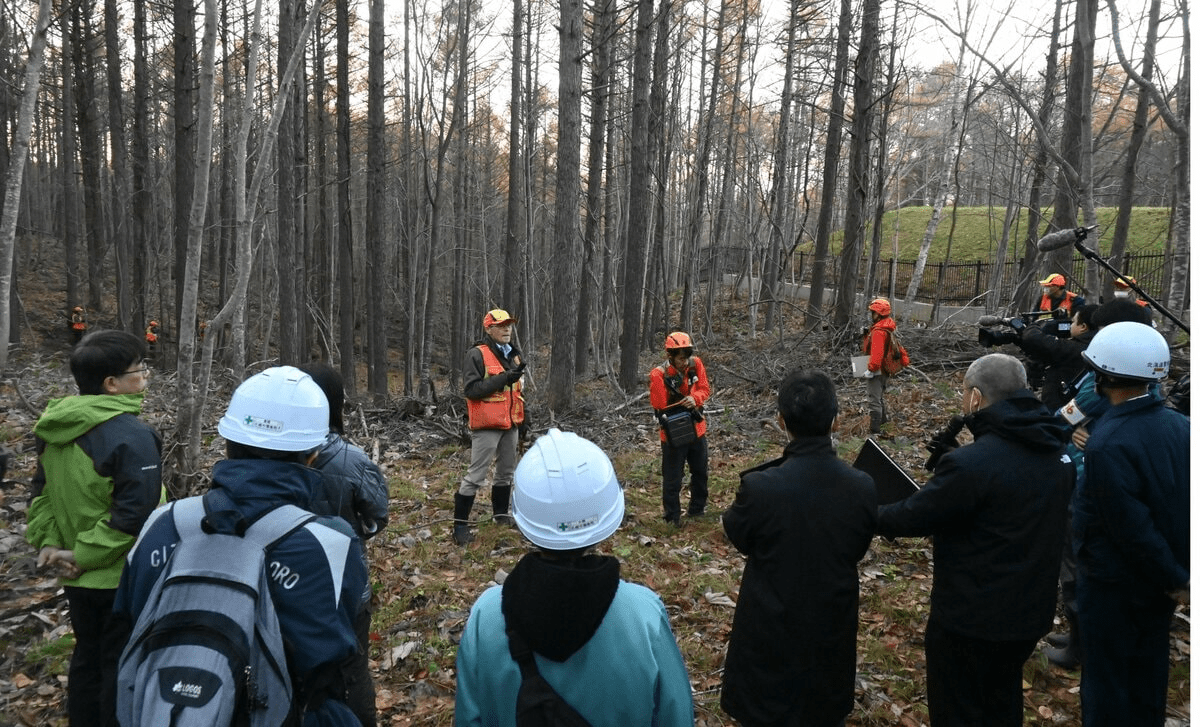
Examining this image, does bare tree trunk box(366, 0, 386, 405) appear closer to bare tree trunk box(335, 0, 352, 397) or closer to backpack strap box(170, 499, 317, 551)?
bare tree trunk box(335, 0, 352, 397)

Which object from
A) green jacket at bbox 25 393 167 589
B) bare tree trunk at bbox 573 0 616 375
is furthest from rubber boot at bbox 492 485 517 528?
bare tree trunk at bbox 573 0 616 375

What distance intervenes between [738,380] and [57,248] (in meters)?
35.4

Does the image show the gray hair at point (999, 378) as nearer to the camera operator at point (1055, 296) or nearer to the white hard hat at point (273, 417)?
the white hard hat at point (273, 417)

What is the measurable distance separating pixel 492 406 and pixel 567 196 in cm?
599

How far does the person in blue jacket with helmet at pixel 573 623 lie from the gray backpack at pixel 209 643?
54 centimetres

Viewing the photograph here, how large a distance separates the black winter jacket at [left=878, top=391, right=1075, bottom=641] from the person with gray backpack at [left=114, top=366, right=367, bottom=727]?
7.19 ft

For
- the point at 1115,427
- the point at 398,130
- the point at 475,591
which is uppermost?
the point at 398,130

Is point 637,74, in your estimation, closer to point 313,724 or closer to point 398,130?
point 313,724

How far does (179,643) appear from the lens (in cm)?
177

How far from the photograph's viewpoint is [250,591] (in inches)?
73.3

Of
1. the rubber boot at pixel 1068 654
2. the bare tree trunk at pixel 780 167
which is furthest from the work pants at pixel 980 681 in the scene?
the bare tree trunk at pixel 780 167

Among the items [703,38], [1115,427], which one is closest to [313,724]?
[1115,427]

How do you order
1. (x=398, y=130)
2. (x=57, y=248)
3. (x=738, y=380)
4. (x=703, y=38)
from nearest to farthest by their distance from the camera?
(x=738, y=380) < (x=703, y=38) < (x=57, y=248) < (x=398, y=130)

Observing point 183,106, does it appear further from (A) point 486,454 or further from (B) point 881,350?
(B) point 881,350
